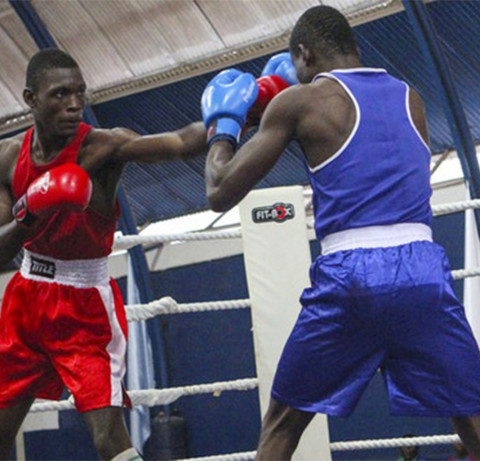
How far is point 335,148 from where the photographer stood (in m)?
1.94

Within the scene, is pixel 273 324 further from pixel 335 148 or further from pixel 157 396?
pixel 335 148

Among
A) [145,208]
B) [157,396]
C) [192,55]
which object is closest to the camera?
[157,396]

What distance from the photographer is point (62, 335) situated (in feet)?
7.47

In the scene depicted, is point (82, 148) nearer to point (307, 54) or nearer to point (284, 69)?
point (284, 69)

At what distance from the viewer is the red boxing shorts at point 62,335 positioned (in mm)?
2234

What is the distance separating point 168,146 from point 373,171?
0.59m

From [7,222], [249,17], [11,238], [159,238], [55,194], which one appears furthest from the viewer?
[249,17]

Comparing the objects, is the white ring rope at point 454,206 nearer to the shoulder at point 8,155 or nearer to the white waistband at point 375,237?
the white waistband at point 375,237

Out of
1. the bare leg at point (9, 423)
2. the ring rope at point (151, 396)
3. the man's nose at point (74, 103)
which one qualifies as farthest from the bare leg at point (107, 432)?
the man's nose at point (74, 103)

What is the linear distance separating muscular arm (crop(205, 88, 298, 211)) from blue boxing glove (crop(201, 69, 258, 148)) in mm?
117

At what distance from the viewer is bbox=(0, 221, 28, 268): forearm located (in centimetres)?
227

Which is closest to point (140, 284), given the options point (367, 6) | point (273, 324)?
point (367, 6)

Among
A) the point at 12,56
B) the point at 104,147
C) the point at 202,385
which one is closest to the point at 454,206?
the point at 202,385

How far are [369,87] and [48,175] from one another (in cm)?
78
